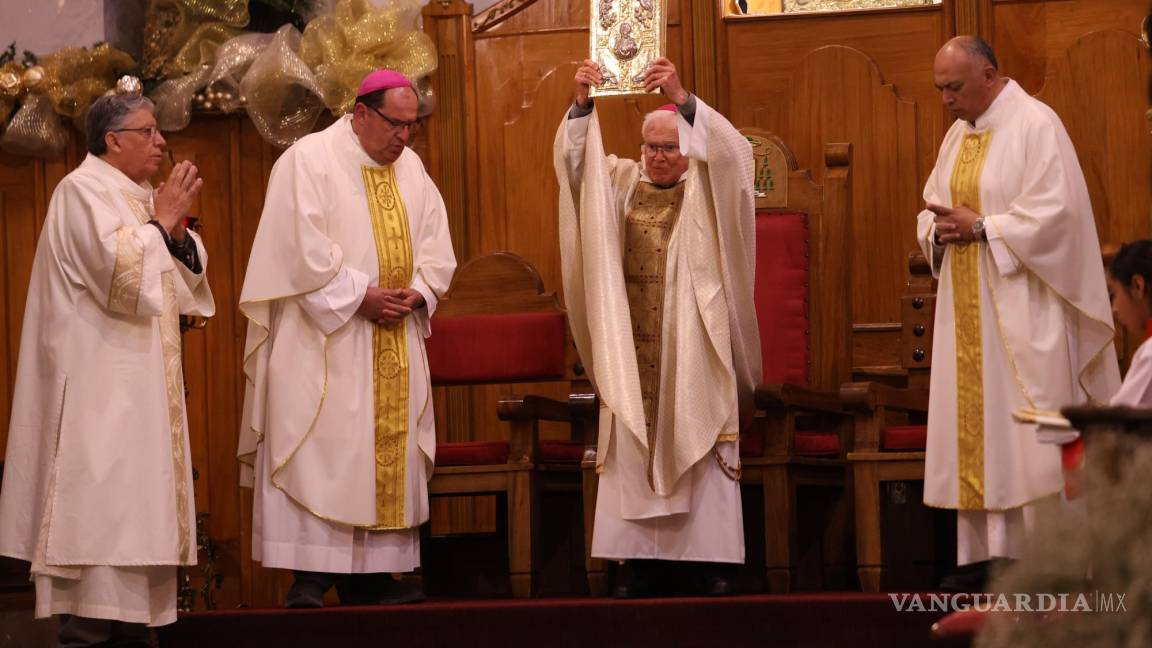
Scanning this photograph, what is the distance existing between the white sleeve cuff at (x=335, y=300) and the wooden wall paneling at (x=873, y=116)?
2.18 metres

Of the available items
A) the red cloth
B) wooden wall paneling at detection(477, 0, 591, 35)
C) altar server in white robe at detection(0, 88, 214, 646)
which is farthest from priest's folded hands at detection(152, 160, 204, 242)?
the red cloth

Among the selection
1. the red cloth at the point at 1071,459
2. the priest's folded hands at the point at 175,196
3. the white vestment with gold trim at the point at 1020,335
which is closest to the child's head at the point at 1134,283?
the white vestment with gold trim at the point at 1020,335

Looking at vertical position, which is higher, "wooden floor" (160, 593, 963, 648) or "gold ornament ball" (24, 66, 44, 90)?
"gold ornament ball" (24, 66, 44, 90)

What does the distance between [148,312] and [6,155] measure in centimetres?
252

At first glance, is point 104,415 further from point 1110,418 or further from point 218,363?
point 1110,418

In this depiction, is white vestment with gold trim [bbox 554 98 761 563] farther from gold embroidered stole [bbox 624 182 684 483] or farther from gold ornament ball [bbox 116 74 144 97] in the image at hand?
gold ornament ball [bbox 116 74 144 97]

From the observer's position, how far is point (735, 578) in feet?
18.6

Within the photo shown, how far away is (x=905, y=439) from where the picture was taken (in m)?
5.85

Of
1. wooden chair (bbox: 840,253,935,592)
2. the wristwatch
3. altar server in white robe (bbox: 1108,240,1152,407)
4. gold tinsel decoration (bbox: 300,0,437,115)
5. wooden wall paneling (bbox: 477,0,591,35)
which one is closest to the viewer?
altar server in white robe (bbox: 1108,240,1152,407)

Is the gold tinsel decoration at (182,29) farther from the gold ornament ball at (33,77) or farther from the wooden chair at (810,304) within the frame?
the wooden chair at (810,304)

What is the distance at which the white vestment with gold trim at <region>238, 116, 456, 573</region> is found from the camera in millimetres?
5715

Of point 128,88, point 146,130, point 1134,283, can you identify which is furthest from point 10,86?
point 1134,283

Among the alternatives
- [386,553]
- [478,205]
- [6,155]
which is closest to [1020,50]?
[478,205]

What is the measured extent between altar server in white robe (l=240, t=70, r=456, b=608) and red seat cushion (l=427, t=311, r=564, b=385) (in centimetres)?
43
